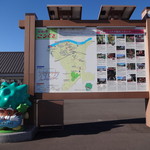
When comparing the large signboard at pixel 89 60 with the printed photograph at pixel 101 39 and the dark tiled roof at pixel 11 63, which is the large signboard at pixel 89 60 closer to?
the printed photograph at pixel 101 39

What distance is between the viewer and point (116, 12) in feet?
25.3

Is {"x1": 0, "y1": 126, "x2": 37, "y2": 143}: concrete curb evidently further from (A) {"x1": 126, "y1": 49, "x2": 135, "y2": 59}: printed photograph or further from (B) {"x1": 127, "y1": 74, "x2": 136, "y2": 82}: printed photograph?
(A) {"x1": 126, "y1": 49, "x2": 135, "y2": 59}: printed photograph

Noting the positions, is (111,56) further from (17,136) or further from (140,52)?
(17,136)

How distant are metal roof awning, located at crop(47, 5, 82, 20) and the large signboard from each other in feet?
2.23

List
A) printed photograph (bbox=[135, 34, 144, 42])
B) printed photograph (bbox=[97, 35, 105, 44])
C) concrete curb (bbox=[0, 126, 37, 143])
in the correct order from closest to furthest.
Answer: concrete curb (bbox=[0, 126, 37, 143])
printed photograph (bbox=[97, 35, 105, 44])
printed photograph (bbox=[135, 34, 144, 42])

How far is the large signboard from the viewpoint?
23.2ft

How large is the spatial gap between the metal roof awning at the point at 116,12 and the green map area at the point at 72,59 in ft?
4.50

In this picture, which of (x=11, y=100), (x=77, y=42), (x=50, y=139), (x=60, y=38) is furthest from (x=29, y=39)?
(x=50, y=139)

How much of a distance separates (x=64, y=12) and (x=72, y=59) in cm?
198

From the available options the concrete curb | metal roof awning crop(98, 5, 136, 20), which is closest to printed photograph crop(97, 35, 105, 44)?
metal roof awning crop(98, 5, 136, 20)

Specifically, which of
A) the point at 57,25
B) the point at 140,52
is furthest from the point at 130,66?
the point at 57,25

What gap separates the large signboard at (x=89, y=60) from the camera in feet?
23.2

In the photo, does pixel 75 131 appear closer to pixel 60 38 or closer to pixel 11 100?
pixel 11 100

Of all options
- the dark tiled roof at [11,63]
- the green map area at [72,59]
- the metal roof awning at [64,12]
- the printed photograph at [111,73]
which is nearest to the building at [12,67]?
the dark tiled roof at [11,63]
